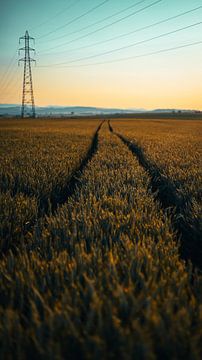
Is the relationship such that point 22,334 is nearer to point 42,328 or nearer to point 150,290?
point 42,328

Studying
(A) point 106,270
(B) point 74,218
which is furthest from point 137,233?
(A) point 106,270

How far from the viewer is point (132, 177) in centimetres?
621

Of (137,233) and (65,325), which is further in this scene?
(137,233)

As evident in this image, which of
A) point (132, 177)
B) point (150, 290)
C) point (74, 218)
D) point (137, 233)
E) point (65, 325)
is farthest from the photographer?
point (132, 177)

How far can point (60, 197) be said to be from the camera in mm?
5727

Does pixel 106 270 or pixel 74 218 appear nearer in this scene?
pixel 106 270

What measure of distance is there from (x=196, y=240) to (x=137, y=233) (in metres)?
1.09

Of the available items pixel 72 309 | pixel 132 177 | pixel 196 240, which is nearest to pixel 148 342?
pixel 72 309

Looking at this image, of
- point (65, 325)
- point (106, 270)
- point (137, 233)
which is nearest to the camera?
point (65, 325)

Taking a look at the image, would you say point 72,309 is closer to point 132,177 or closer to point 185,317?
point 185,317

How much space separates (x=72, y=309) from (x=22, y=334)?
0.92 ft

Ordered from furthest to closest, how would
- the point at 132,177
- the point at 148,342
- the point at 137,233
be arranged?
the point at 132,177 → the point at 137,233 → the point at 148,342

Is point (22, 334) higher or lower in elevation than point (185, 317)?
lower

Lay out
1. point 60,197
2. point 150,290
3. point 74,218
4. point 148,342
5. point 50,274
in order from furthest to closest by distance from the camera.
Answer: point 60,197, point 74,218, point 50,274, point 150,290, point 148,342
